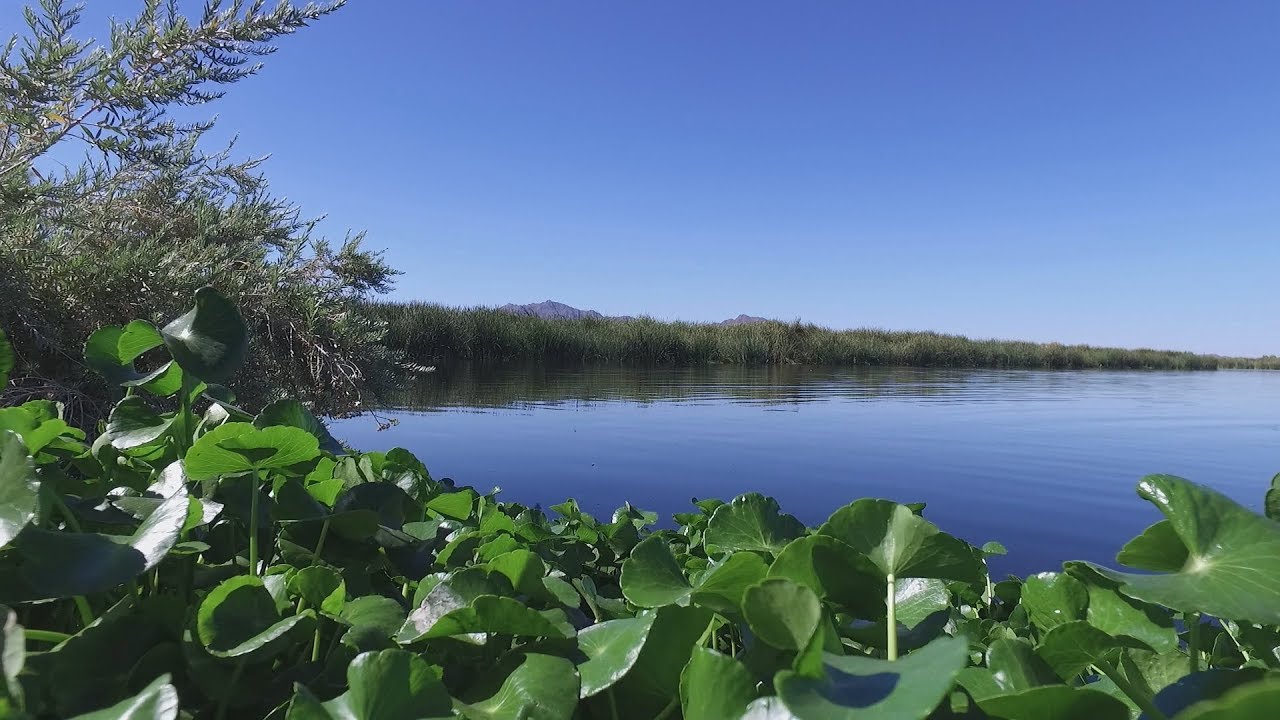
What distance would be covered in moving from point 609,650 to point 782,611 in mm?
91

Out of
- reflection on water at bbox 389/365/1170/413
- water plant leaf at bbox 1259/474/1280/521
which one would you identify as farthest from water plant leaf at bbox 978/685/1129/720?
reflection on water at bbox 389/365/1170/413

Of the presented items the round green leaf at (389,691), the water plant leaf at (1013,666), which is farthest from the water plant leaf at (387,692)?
the water plant leaf at (1013,666)

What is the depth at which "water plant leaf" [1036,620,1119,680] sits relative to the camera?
29 centimetres

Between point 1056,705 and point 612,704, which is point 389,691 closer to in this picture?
point 612,704

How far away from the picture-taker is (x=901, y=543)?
12.3 inches

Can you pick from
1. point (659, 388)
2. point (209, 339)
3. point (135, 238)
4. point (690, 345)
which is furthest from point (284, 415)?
point (690, 345)

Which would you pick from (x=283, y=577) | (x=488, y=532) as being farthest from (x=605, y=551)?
(x=283, y=577)

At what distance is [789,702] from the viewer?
0.18m

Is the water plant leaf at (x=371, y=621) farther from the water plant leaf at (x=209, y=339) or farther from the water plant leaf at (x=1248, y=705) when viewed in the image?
the water plant leaf at (x=1248, y=705)

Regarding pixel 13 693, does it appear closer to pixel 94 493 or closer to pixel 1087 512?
pixel 94 493

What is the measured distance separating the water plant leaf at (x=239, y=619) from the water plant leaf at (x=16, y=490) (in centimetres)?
7

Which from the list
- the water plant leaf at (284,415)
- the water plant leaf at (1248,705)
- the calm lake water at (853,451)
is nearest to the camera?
the water plant leaf at (1248,705)

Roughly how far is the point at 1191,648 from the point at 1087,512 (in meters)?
3.49

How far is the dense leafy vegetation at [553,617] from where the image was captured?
9.1 inches
